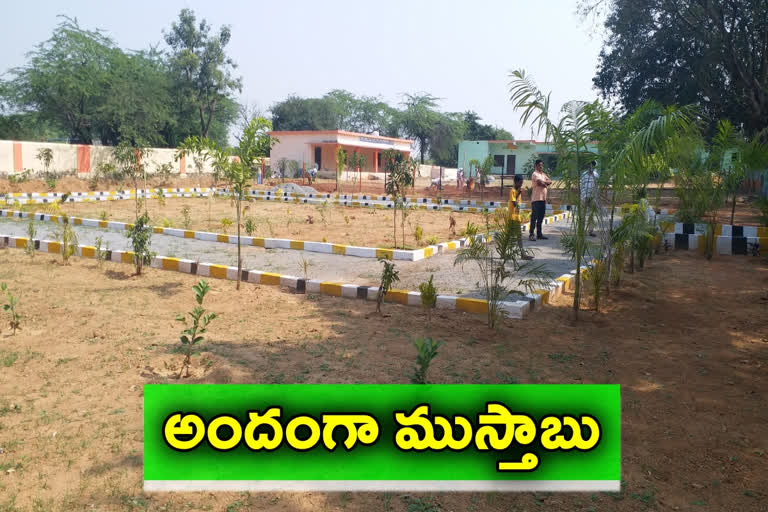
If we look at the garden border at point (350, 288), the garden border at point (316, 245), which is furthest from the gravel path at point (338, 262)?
the garden border at point (350, 288)

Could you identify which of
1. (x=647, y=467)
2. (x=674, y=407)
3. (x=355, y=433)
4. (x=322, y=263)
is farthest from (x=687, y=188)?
(x=355, y=433)

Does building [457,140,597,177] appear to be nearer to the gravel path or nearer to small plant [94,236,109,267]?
the gravel path

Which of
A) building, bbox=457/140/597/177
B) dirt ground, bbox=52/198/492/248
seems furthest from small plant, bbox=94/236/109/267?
building, bbox=457/140/597/177

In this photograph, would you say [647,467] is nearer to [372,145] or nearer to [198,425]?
[198,425]

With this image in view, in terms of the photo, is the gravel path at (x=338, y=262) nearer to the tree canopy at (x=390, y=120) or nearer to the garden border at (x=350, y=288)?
the garden border at (x=350, y=288)

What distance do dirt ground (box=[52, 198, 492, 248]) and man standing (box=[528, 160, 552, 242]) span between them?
1871 millimetres

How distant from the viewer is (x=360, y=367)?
4.85 metres

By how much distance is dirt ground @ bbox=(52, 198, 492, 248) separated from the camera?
12875 millimetres

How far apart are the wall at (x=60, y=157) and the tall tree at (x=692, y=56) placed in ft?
59.4

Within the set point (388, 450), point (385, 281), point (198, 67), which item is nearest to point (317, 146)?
point (198, 67)

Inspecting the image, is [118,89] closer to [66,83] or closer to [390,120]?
[66,83]

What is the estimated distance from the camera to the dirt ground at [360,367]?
3.10 meters

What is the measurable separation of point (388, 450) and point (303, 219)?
1375cm

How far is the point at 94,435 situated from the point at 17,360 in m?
1.86
